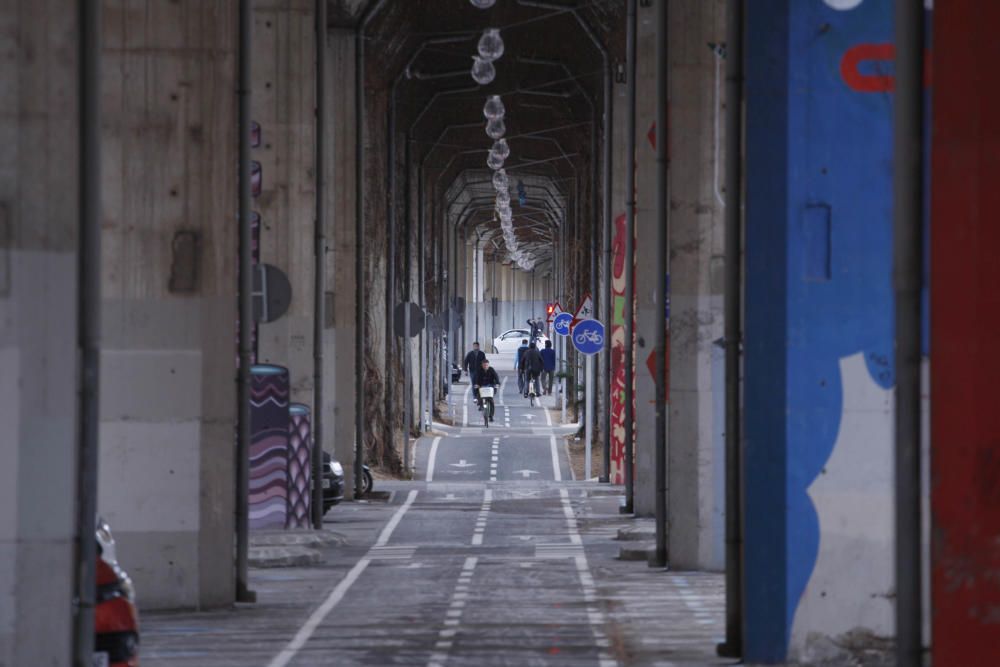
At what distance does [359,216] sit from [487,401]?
88.6 feet

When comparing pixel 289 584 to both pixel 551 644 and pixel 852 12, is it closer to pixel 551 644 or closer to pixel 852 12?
pixel 551 644

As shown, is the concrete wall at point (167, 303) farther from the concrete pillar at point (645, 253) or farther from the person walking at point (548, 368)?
the person walking at point (548, 368)

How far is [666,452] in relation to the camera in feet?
71.9

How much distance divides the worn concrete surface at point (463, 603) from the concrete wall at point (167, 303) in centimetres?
69

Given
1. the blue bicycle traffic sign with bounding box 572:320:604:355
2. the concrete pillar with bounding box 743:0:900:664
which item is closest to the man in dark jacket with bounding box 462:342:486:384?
the blue bicycle traffic sign with bounding box 572:320:604:355

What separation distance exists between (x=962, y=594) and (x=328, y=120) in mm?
25473

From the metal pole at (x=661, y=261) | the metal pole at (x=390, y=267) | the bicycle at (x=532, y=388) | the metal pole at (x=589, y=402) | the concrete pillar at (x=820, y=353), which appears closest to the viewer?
the concrete pillar at (x=820, y=353)

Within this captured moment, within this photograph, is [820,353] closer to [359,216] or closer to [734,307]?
[734,307]

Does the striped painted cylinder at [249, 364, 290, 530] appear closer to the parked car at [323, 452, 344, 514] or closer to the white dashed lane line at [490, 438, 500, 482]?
the parked car at [323, 452, 344, 514]

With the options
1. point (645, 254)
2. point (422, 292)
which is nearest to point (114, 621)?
point (645, 254)

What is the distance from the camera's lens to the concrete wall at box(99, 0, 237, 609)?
55.0ft

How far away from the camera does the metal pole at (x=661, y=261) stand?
2111cm

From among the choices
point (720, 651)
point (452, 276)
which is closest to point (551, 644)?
point (720, 651)

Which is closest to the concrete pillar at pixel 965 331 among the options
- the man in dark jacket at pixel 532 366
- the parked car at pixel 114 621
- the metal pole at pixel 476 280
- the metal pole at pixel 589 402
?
the parked car at pixel 114 621
